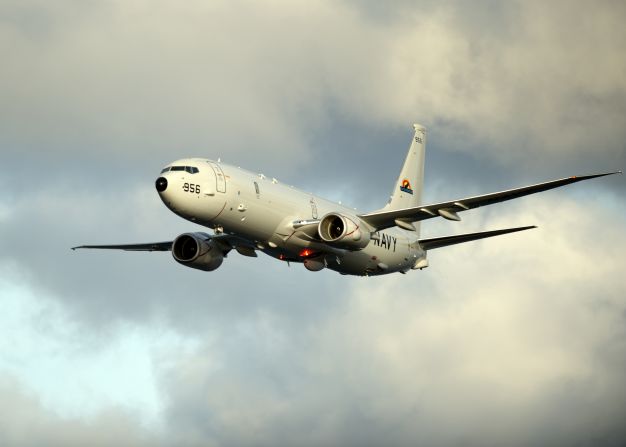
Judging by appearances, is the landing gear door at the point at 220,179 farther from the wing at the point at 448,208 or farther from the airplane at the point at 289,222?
the wing at the point at 448,208

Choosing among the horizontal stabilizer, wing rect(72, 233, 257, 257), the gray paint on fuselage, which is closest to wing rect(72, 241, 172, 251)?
wing rect(72, 233, 257, 257)

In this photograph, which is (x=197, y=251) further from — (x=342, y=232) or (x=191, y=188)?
(x=342, y=232)

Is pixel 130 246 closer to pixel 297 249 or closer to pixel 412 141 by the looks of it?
pixel 297 249

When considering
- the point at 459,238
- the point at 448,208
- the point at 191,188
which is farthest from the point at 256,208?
the point at 459,238

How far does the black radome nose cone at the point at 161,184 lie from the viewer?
79500mm

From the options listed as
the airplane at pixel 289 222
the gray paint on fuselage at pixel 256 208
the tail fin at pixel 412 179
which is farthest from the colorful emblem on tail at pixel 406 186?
the gray paint on fuselage at pixel 256 208

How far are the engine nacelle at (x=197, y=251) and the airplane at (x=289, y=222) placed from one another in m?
0.07

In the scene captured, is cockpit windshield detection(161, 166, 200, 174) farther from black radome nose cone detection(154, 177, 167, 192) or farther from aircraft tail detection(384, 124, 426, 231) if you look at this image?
aircraft tail detection(384, 124, 426, 231)

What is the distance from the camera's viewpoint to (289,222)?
275ft

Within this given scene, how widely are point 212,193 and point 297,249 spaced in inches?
319

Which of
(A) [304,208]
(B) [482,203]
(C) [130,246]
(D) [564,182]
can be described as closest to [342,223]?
(A) [304,208]

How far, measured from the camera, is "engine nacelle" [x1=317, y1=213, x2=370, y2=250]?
273 feet

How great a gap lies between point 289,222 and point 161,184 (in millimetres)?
8892

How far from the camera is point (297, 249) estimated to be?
8525 cm
